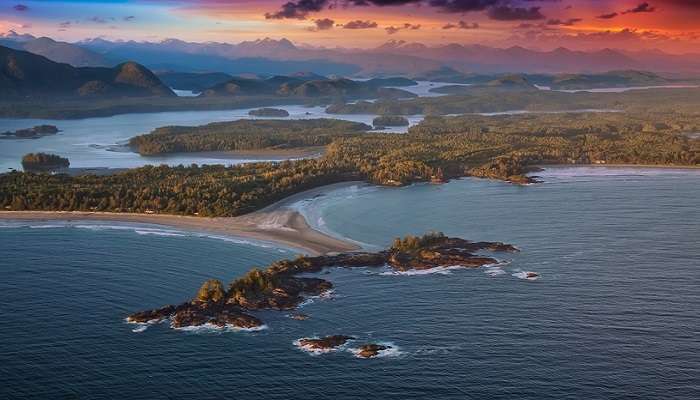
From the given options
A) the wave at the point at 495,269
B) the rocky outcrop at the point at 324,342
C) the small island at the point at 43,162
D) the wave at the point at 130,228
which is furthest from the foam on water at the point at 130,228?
the small island at the point at 43,162

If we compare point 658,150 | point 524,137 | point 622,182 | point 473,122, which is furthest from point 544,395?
point 473,122

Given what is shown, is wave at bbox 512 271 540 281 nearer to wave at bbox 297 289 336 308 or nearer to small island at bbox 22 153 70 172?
wave at bbox 297 289 336 308

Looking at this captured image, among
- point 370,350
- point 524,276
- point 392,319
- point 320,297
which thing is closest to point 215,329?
point 320,297

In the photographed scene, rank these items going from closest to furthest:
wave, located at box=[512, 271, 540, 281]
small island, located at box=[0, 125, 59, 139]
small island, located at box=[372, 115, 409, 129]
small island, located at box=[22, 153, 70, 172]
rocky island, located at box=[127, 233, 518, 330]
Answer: rocky island, located at box=[127, 233, 518, 330] → wave, located at box=[512, 271, 540, 281] → small island, located at box=[22, 153, 70, 172] → small island, located at box=[0, 125, 59, 139] → small island, located at box=[372, 115, 409, 129]

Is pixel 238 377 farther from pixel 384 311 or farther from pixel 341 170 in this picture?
pixel 341 170

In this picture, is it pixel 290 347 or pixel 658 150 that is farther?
pixel 658 150

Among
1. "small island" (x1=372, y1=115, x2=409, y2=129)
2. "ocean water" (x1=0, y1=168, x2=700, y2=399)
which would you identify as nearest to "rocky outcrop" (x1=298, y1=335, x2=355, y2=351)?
"ocean water" (x1=0, y1=168, x2=700, y2=399)

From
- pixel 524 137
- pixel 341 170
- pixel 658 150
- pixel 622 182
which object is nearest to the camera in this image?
pixel 622 182

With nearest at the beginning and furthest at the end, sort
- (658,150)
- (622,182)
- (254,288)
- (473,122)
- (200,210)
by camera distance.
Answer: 1. (254,288)
2. (200,210)
3. (622,182)
4. (658,150)
5. (473,122)
